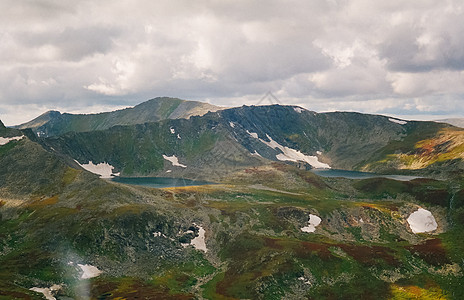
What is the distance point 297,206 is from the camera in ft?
545

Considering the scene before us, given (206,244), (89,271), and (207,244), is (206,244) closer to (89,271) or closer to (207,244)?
(207,244)

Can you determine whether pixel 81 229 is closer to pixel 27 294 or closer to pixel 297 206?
pixel 27 294

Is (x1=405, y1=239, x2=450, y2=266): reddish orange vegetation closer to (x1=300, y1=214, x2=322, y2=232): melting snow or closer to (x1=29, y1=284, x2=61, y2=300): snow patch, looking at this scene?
(x1=300, y1=214, x2=322, y2=232): melting snow

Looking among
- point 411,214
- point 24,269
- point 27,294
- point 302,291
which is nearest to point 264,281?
point 302,291

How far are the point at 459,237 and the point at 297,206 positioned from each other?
62188 millimetres

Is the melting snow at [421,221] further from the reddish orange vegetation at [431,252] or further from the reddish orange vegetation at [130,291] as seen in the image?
the reddish orange vegetation at [130,291]

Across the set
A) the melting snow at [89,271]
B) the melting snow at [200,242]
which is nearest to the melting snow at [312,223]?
the melting snow at [200,242]

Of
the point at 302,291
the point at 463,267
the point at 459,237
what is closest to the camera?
the point at 302,291

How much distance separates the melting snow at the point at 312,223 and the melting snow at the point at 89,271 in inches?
3082

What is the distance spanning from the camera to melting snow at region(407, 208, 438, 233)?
150 m

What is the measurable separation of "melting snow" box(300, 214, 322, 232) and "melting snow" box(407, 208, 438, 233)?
124 feet

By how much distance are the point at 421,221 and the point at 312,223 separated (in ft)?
153

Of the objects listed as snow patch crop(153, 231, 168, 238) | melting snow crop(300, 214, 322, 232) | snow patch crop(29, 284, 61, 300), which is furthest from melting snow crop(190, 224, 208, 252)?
snow patch crop(29, 284, 61, 300)

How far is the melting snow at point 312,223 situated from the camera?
14775 cm
